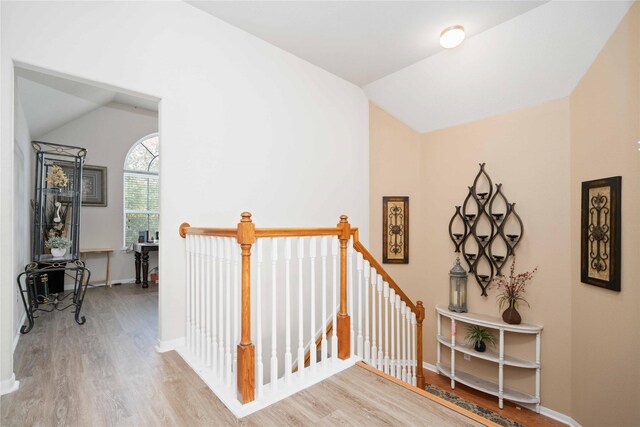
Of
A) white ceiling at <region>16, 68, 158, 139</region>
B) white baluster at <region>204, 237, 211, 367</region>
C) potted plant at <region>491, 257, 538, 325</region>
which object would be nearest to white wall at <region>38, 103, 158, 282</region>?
white ceiling at <region>16, 68, 158, 139</region>

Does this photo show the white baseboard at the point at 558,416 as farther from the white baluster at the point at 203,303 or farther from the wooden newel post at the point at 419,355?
the white baluster at the point at 203,303

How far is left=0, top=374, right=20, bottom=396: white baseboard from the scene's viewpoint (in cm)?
186

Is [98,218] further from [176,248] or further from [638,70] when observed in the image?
[638,70]

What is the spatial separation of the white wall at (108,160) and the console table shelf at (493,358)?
557 cm

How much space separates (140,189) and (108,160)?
29.2 inches

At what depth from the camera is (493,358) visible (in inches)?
137

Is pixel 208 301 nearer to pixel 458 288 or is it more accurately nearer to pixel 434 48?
pixel 458 288

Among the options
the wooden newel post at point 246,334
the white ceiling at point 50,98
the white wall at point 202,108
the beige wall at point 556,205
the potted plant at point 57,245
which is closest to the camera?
the wooden newel post at point 246,334

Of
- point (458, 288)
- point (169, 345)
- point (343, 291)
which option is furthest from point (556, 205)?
point (169, 345)

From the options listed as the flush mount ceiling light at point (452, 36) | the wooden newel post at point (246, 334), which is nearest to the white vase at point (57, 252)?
the wooden newel post at point (246, 334)

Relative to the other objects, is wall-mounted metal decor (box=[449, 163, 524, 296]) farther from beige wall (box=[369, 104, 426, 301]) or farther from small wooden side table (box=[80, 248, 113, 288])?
small wooden side table (box=[80, 248, 113, 288])

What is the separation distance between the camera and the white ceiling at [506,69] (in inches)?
106

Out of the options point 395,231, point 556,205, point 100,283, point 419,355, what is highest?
point 556,205

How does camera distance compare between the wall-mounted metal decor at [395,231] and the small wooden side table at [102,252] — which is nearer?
the wall-mounted metal decor at [395,231]
